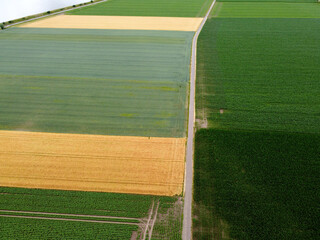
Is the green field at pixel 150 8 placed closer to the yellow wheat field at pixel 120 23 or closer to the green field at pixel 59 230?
the yellow wheat field at pixel 120 23

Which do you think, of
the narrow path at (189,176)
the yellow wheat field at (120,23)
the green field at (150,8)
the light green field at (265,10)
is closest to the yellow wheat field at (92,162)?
the narrow path at (189,176)

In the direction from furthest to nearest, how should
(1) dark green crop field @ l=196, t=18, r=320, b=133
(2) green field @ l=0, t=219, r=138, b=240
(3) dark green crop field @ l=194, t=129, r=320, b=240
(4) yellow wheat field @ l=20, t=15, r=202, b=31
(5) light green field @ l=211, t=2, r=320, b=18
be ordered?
1. (5) light green field @ l=211, t=2, r=320, b=18
2. (4) yellow wheat field @ l=20, t=15, r=202, b=31
3. (1) dark green crop field @ l=196, t=18, r=320, b=133
4. (3) dark green crop field @ l=194, t=129, r=320, b=240
5. (2) green field @ l=0, t=219, r=138, b=240

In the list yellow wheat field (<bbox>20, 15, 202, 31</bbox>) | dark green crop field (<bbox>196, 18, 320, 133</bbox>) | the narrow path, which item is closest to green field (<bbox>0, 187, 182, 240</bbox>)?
the narrow path

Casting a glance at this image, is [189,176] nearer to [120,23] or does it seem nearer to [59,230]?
[59,230]

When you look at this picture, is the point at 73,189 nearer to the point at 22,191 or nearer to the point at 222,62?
the point at 22,191

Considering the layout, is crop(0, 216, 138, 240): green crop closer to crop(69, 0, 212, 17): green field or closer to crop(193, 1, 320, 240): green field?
crop(193, 1, 320, 240): green field

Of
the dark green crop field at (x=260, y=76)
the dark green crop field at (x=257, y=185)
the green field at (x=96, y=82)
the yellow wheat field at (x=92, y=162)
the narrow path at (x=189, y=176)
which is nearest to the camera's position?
the dark green crop field at (x=257, y=185)

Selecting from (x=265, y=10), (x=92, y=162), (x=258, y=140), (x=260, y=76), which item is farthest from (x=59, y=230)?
(x=265, y=10)
